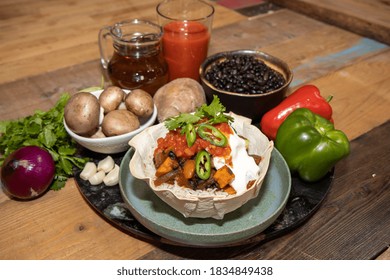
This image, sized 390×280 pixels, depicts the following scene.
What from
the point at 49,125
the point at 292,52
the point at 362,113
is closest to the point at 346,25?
the point at 292,52

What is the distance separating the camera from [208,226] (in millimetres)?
1360

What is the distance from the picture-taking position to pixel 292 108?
179 cm

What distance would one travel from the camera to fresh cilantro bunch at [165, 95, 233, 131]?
1.42 metres

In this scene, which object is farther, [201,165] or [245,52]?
[245,52]

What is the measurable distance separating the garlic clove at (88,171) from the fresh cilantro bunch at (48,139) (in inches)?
1.2

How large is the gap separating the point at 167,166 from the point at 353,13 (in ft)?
6.45

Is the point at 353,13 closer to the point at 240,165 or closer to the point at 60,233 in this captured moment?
the point at 240,165

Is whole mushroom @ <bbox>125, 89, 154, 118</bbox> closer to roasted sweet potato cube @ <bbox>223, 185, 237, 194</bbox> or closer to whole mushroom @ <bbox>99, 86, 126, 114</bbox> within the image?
whole mushroom @ <bbox>99, 86, 126, 114</bbox>

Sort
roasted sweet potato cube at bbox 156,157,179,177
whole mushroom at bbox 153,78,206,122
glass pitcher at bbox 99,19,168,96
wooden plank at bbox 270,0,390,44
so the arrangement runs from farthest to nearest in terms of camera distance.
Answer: wooden plank at bbox 270,0,390,44 < glass pitcher at bbox 99,19,168,96 < whole mushroom at bbox 153,78,206,122 < roasted sweet potato cube at bbox 156,157,179,177

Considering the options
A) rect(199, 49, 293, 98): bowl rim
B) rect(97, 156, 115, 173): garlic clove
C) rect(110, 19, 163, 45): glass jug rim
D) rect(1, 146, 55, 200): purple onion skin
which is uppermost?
rect(110, 19, 163, 45): glass jug rim

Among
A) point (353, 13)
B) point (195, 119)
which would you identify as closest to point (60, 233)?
point (195, 119)

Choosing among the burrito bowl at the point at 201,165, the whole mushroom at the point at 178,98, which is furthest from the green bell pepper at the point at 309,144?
the whole mushroom at the point at 178,98

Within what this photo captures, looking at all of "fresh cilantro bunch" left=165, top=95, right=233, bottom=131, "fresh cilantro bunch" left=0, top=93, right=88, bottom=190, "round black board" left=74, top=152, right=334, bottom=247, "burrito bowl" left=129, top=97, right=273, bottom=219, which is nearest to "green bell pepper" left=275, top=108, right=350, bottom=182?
"round black board" left=74, top=152, right=334, bottom=247

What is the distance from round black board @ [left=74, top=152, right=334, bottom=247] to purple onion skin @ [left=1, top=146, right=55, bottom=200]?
112mm
